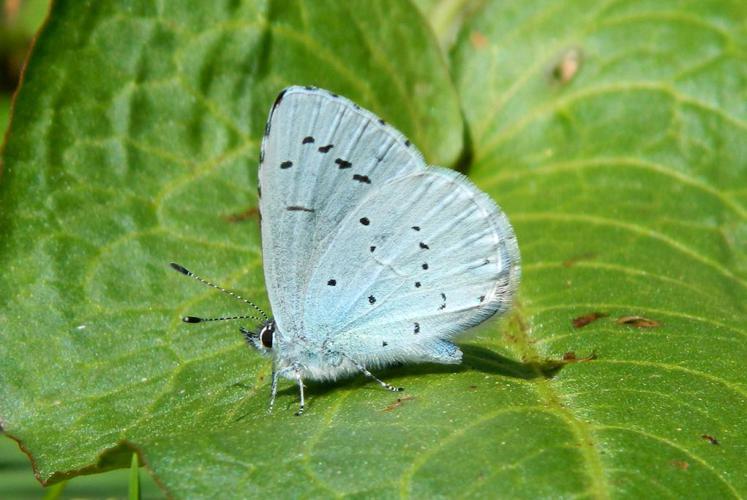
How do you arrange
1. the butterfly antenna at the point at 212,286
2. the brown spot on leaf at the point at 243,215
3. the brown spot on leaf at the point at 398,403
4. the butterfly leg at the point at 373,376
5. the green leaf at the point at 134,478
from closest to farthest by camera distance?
the green leaf at the point at 134,478 < the brown spot on leaf at the point at 398,403 < the butterfly leg at the point at 373,376 < the butterfly antenna at the point at 212,286 < the brown spot on leaf at the point at 243,215

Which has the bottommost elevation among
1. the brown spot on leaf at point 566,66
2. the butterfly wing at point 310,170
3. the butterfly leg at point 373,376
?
the butterfly leg at point 373,376

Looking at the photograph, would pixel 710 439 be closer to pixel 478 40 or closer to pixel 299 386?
pixel 299 386

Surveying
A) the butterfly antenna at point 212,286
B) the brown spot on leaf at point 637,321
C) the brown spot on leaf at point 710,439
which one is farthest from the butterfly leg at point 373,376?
the brown spot on leaf at point 710,439

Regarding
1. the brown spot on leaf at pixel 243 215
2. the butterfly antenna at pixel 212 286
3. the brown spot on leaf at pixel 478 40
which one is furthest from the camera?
the brown spot on leaf at pixel 478 40

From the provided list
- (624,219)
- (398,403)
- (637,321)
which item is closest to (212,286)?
(398,403)

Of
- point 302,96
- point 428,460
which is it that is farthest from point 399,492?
point 302,96

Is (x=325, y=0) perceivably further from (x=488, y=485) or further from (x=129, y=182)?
(x=488, y=485)

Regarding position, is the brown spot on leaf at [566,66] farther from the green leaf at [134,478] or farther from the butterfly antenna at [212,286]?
the green leaf at [134,478]
